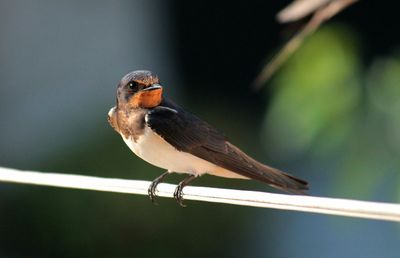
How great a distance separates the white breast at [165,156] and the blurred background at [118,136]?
3.64 feet

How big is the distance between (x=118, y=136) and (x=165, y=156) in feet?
8.23

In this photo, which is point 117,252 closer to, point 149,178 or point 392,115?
point 149,178

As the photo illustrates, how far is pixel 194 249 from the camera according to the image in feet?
16.8

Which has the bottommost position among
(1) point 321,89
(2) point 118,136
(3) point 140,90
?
(2) point 118,136

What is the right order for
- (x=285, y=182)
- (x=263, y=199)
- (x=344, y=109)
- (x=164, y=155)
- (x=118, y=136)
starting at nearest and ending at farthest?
1. (x=263, y=199)
2. (x=344, y=109)
3. (x=285, y=182)
4. (x=164, y=155)
5. (x=118, y=136)

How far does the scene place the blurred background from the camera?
16.5 ft

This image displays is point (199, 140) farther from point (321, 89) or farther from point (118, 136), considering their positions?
point (118, 136)

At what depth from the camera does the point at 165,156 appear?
2889 millimetres

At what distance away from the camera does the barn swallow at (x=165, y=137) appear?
2.88m

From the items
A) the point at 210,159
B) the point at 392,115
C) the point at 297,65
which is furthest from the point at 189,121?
the point at 392,115

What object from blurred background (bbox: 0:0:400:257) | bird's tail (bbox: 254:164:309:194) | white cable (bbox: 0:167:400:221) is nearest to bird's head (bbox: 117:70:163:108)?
white cable (bbox: 0:167:400:221)

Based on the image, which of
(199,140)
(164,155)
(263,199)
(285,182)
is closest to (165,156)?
(164,155)

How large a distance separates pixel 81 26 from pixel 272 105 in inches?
139

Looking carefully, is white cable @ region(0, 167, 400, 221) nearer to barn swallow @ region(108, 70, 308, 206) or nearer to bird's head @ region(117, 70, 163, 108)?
barn swallow @ region(108, 70, 308, 206)
